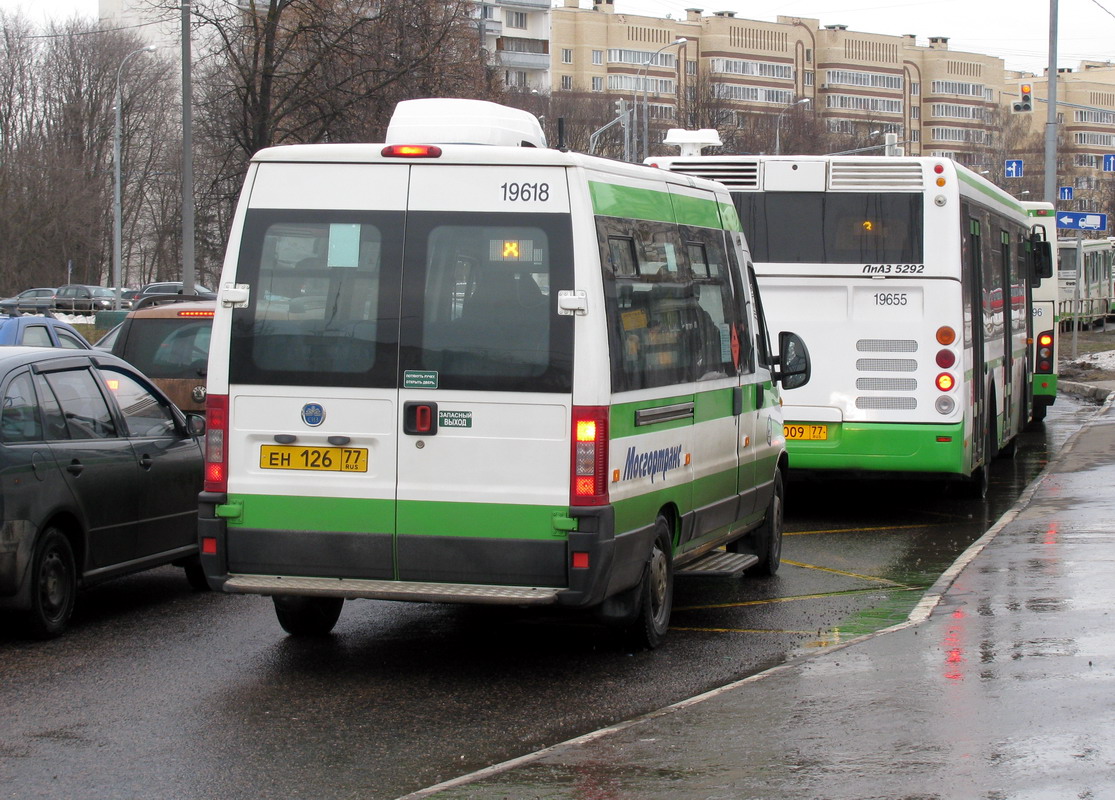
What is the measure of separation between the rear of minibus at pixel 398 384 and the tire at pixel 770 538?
3492 mm

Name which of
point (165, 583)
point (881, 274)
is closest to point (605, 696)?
point (165, 583)

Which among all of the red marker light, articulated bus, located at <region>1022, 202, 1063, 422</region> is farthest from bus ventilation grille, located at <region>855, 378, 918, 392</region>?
articulated bus, located at <region>1022, 202, 1063, 422</region>

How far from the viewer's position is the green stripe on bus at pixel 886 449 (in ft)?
43.2

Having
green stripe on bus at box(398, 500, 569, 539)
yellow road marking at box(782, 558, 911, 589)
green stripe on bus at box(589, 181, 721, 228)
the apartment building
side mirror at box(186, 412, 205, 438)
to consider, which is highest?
the apartment building

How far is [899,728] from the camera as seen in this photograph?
6039 mm

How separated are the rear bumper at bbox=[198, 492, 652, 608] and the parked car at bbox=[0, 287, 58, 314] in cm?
4909

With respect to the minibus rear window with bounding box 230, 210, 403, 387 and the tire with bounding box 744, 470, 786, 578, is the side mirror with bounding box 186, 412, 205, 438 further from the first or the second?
the tire with bounding box 744, 470, 786, 578

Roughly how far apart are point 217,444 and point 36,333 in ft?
28.9

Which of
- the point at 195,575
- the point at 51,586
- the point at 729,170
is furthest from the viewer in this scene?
the point at 729,170

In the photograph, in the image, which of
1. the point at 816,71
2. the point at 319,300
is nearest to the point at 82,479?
the point at 319,300

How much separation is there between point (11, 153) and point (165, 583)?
66692 mm

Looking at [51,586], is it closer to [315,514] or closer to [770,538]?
[315,514]

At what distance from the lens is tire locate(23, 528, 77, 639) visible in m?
8.12

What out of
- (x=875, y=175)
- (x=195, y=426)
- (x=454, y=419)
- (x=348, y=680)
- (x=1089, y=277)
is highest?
(x=1089, y=277)
